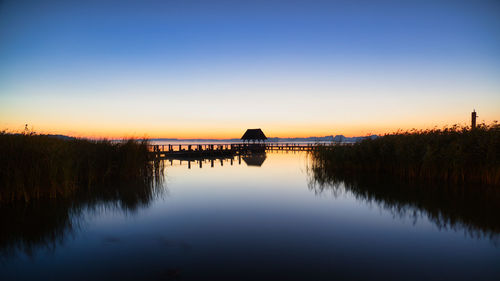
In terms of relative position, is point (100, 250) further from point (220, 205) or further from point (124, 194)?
point (124, 194)

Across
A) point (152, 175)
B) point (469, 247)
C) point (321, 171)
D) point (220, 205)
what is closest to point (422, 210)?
point (469, 247)

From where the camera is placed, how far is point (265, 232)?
22.1 ft

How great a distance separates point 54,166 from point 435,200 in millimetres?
14564

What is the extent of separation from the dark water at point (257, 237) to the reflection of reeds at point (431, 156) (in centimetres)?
177

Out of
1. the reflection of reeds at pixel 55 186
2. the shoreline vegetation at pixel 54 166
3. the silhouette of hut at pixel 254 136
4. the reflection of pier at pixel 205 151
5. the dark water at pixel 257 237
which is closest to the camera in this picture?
the dark water at pixel 257 237

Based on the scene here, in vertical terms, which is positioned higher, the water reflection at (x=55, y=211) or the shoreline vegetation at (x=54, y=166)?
the shoreline vegetation at (x=54, y=166)

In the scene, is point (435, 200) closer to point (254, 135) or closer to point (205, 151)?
point (205, 151)

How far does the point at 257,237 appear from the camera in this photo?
21.0 feet

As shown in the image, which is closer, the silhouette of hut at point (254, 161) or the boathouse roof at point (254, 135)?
the silhouette of hut at point (254, 161)

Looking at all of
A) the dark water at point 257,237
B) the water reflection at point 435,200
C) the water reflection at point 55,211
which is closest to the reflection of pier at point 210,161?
the water reflection at point 55,211

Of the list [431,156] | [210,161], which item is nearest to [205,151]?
[210,161]

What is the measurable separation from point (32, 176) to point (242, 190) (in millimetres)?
8537

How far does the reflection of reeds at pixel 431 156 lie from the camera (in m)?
11.4

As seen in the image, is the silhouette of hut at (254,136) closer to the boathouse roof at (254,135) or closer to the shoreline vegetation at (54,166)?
the boathouse roof at (254,135)
